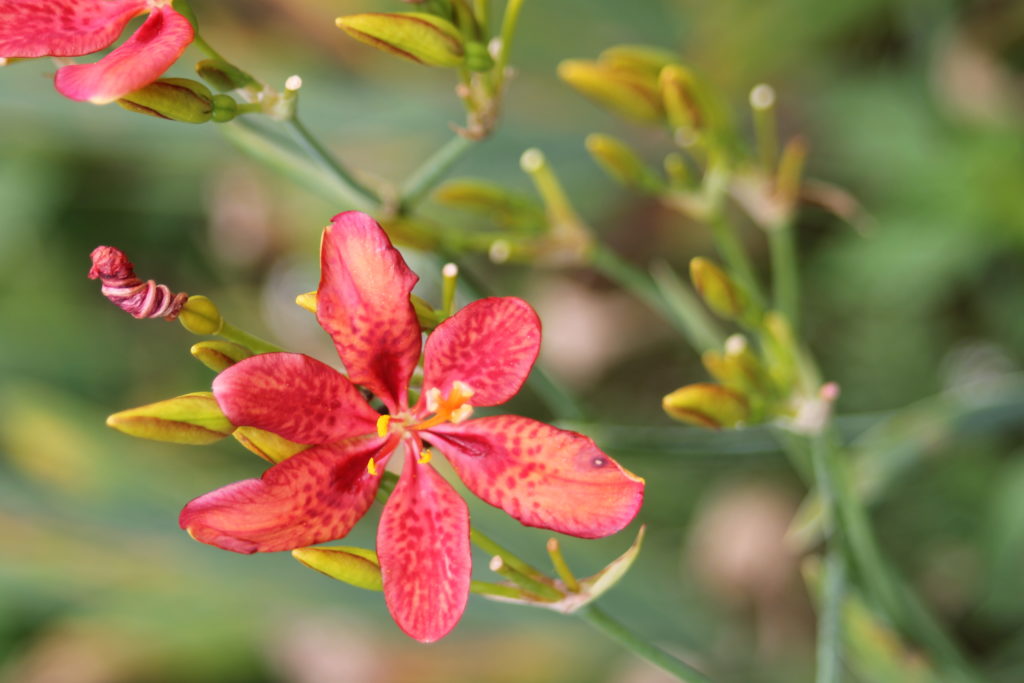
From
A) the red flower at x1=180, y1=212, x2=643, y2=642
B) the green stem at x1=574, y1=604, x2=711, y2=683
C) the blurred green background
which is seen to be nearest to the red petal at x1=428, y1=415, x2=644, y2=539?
the red flower at x1=180, y1=212, x2=643, y2=642

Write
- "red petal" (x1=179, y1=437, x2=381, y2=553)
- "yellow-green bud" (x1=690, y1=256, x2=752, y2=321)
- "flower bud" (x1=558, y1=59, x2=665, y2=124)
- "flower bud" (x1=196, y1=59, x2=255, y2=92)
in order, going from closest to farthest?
"red petal" (x1=179, y1=437, x2=381, y2=553) → "flower bud" (x1=196, y1=59, x2=255, y2=92) → "yellow-green bud" (x1=690, y1=256, x2=752, y2=321) → "flower bud" (x1=558, y1=59, x2=665, y2=124)

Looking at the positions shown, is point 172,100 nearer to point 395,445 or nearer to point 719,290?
point 395,445

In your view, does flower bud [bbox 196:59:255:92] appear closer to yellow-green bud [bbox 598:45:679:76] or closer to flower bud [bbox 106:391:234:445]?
flower bud [bbox 106:391:234:445]

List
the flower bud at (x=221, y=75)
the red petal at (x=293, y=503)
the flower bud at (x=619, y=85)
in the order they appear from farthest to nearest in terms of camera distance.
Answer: the flower bud at (x=619, y=85) → the flower bud at (x=221, y=75) → the red petal at (x=293, y=503)

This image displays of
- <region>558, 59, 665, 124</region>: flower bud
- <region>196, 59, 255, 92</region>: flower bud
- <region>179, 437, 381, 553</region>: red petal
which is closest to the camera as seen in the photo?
<region>179, 437, 381, 553</region>: red petal

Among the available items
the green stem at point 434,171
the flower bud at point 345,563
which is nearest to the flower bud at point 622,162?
the green stem at point 434,171

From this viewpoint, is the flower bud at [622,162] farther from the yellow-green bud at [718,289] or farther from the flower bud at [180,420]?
the flower bud at [180,420]

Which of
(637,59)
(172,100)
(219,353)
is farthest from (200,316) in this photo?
(637,59)
